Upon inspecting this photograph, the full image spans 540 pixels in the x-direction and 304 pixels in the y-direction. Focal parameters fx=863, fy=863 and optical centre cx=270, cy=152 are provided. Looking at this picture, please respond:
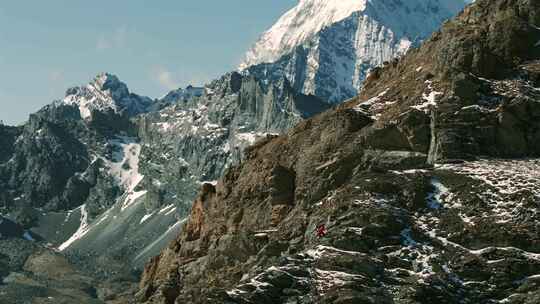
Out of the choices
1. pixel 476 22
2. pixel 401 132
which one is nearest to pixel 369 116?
pixel 401 132

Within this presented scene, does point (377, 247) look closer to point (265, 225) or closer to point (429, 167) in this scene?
point (429, 167)

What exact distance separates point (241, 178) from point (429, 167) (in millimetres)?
25373

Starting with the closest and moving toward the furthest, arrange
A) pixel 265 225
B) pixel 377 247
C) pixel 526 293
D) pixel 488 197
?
1. pixel 526 293
2. pixel 377 247
3. pixel 488 197
4. pixel 265 225

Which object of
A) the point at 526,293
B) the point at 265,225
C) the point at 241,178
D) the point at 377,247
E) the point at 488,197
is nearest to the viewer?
the point at 526,293

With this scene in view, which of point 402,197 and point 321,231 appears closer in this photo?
point 321,231

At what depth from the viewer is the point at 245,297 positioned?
2174 inches

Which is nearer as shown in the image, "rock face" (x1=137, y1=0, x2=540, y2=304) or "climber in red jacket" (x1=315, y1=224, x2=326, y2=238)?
"rock face" (x1=137, y1=0, x2=540, y2=304)

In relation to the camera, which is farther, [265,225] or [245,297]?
[265,225]

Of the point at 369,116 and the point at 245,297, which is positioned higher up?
the point at 369,116

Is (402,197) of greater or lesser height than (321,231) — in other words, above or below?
above

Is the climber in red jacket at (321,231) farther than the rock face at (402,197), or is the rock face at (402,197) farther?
the climber in red jacket at (321,231)

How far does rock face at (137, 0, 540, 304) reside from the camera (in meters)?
56.6

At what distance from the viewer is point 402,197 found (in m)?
64.8

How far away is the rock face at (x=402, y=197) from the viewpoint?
56594 millimetres
